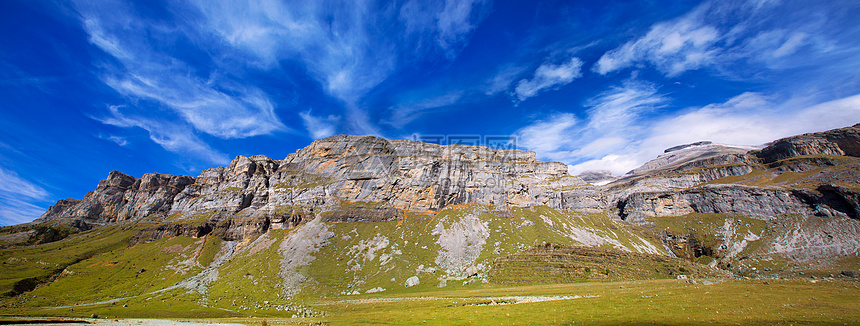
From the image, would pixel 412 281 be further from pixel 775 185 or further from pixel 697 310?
pixel 775 185

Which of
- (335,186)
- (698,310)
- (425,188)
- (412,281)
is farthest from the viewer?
(335,186)

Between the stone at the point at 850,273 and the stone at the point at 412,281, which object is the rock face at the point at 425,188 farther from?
the stone at the point at 412,281

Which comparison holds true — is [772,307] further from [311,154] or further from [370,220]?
[311,154]

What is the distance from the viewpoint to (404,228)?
110875mm

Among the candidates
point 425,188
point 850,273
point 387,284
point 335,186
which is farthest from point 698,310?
point 335,186

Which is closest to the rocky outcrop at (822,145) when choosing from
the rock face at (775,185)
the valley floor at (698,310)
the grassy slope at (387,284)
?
the rock face at (775,185)

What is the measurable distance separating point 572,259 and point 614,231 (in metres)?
63.2

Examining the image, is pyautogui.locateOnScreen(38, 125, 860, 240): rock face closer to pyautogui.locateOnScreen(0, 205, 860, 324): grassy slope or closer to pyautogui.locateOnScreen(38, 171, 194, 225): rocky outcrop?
pyautogui.locateOnScreen(38, 171, 194, 225): rocky outcrop

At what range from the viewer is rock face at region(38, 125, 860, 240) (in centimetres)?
11544

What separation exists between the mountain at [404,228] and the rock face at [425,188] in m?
0.75

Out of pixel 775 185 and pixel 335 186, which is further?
pixel 335 186

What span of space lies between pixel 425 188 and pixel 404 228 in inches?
1014

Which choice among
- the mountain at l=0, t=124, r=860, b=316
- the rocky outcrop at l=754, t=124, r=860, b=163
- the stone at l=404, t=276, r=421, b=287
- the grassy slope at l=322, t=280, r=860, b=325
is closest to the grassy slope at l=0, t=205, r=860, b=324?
the grassy slope at l=322, t=280, r=860, b=325

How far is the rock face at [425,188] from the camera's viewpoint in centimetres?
11544
